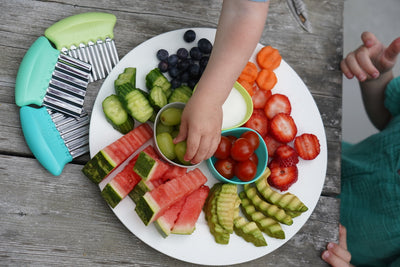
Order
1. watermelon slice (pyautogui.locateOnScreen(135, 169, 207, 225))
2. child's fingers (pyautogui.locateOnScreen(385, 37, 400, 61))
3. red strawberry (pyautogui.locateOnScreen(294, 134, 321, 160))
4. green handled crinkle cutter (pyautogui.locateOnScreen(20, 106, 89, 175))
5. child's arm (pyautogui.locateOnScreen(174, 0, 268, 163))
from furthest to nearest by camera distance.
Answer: child's fingers (pyautogui.locateOnScreen(385, 37, 400, 61)), red strawberry (pyautogui.locateOnScreen(294, 134, 321, 160)), green handled crinkle cutter (pyautogui.locateOnScreen(20, 106, 89, 175)), watermelon slice (pyautogui.locateOnScreen(135, 169, 207, 225)), child's arm (pyautogui.locateOnScreen(174, 0, 268, 163))

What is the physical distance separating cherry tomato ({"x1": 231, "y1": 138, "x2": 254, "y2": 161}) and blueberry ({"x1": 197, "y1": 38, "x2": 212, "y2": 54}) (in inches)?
13.8

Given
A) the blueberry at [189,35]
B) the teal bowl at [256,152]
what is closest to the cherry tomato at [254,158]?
the teal bowl at [256,152]

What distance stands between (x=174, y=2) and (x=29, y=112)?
67 cm

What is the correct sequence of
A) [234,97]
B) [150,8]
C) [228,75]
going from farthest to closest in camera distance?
[150,8], [234,97], [228,75]

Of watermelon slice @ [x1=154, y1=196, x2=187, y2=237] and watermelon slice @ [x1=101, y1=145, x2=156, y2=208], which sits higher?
watermelon slice @ [x1=101, y1=145, x2=156, y2=208]

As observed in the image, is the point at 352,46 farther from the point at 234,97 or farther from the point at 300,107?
the point at 234,97

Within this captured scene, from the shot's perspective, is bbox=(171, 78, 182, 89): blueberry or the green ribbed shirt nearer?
bbox=(171, 78, 182, 89): blueberry

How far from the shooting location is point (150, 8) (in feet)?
4.58

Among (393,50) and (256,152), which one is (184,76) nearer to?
(256,152)

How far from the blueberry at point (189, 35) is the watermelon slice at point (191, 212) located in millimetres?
513

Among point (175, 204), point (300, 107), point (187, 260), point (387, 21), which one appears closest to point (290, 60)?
point (300, 107)

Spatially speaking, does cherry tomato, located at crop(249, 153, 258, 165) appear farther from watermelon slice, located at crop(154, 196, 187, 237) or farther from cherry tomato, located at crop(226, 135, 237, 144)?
watermelon slice, located at crop(154, 196, 187, 237)

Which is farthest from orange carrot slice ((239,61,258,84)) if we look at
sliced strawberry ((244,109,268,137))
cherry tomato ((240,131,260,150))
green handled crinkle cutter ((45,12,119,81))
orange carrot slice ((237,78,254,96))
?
green handled crinkle cutter ((45,12,119,81))

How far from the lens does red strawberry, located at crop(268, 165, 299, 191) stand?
124 centimetres
